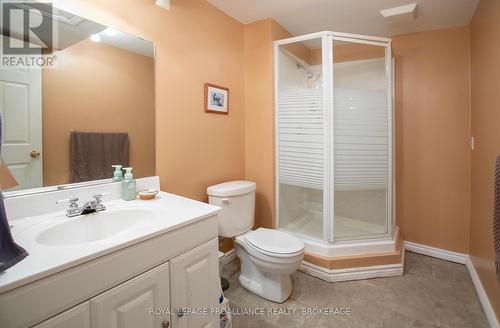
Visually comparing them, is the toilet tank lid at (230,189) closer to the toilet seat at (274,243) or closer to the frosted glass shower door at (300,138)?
the toilet seat at (274,243)

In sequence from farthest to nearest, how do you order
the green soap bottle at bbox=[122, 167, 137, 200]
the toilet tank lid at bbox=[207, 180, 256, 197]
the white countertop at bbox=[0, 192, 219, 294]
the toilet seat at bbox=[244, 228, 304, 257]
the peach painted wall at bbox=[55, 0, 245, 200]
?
the toilet tank lid at bbox=[207, 180, 256, 197] < the toilet seat at bbox=[244, 228, 304, 257] < the peach painted wall at bbox=[55, 0, 245, 200] < the green soap bottle at bbox=[122, 167, 137, 200] < the white countertop at bbox=[0, 192, 219, 294]

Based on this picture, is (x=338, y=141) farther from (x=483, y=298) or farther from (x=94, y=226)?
(x=94, y=226)

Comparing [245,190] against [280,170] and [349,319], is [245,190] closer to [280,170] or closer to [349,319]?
[280,170]

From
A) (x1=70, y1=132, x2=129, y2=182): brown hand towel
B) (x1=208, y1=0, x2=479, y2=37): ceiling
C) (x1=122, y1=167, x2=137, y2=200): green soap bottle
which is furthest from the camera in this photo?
(x1=208, y1=0, x2=479, y2=37): ceiling

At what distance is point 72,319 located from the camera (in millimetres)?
741

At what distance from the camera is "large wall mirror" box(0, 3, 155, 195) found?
1.08 meters

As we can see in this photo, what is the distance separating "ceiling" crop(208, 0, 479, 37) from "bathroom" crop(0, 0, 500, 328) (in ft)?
0.06

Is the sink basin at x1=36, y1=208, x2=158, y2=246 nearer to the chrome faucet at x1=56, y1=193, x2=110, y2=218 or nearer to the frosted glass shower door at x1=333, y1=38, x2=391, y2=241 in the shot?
the chrome faucet at x1=56, y1=193, x2=110, y2=218

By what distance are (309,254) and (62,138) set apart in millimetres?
1966

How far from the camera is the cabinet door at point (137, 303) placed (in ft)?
2.67

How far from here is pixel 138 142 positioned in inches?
60.6

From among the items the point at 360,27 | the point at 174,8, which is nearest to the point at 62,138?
the point at 174,8

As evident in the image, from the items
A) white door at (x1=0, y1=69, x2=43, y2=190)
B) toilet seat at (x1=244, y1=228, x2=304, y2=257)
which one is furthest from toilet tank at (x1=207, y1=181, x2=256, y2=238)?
white door at (x1=0, y1=69, x2=43, y2=190)

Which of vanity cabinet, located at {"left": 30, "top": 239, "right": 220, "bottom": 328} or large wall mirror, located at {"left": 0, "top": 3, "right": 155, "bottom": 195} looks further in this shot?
large wall mirror, located at {"left": 0, "top": 3, "right": 155, "bottom": 195}
